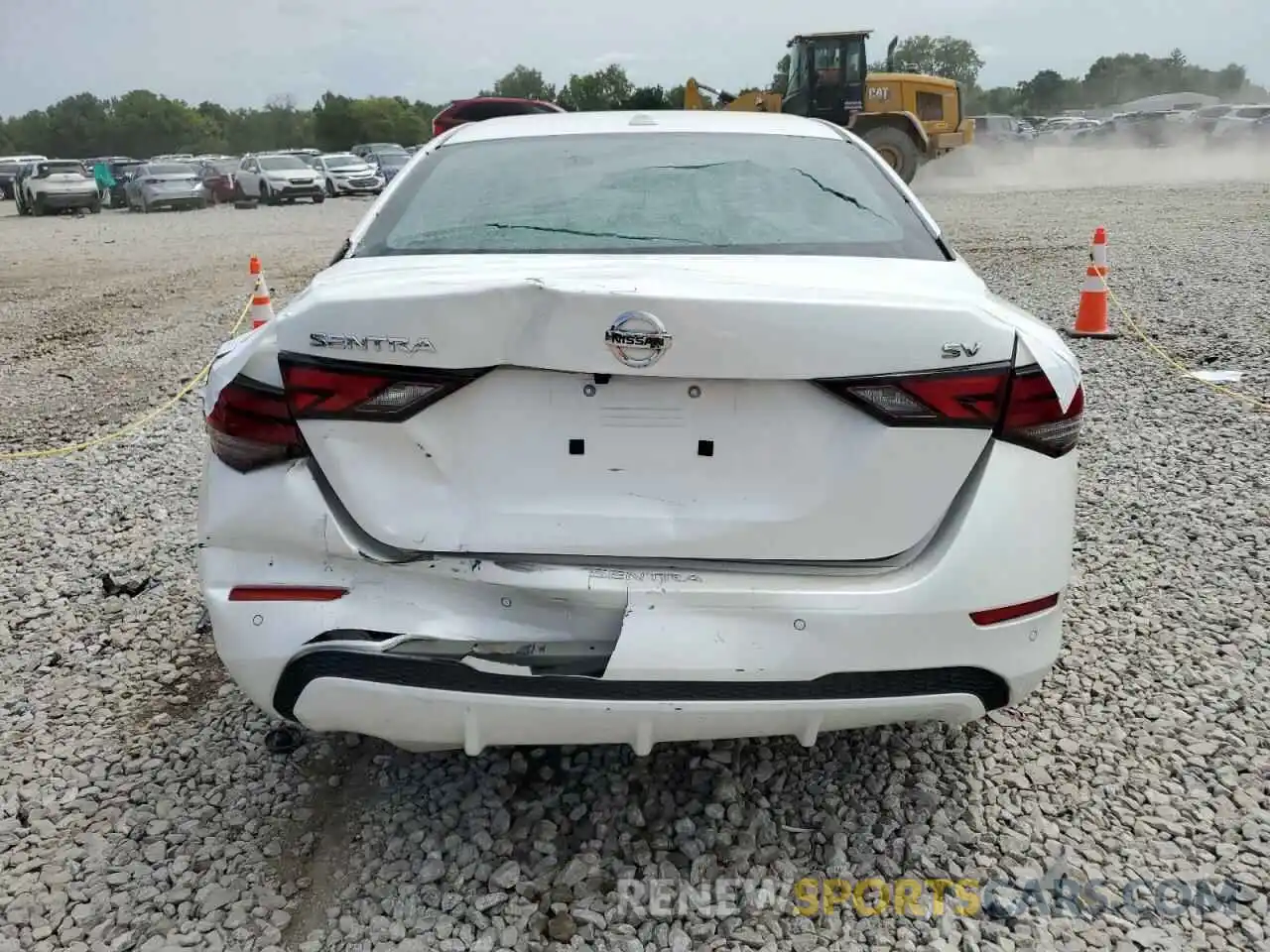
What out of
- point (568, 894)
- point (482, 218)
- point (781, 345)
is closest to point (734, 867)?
point (568, 894)

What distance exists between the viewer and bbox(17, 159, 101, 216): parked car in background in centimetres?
2827

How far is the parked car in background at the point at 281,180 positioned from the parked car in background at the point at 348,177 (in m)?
0.88

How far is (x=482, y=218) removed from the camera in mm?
2785

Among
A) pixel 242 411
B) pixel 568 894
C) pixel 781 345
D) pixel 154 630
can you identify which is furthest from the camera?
pixel 154 630

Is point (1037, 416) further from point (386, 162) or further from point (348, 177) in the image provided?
point (386, 162)

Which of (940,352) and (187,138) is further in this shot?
(187,138)

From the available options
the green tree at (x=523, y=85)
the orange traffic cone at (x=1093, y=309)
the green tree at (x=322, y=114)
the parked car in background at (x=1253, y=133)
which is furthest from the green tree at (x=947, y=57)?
the orange traffic cone at (x=1093, y=309)

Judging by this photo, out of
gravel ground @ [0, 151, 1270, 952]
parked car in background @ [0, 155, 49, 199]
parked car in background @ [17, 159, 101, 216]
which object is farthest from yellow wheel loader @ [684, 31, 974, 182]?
parked car in background @ [0, 155, 49, 199]

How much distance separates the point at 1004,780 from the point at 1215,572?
169 cm

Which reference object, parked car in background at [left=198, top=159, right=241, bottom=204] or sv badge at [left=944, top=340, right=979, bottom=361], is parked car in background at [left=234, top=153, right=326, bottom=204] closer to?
parked car in background at [left=198, top=159, right=241, bottom=204]

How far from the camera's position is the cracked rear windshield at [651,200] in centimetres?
260

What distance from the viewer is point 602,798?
8.60ft

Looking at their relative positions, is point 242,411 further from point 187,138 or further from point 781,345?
point 187,138

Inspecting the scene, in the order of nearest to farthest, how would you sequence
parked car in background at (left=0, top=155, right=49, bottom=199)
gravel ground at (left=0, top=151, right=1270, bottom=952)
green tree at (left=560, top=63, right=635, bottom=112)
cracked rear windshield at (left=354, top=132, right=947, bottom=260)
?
gravel ground at (left=0, top=151, right=1270, bottom=952)
cracked rear windshield at (left=354, top=132, right=947, bottom=260)
parked car in background at (left=0, top=155, right=49, bottom=199)
green tree at (left=560, top=63, right=635, bottom=112)
